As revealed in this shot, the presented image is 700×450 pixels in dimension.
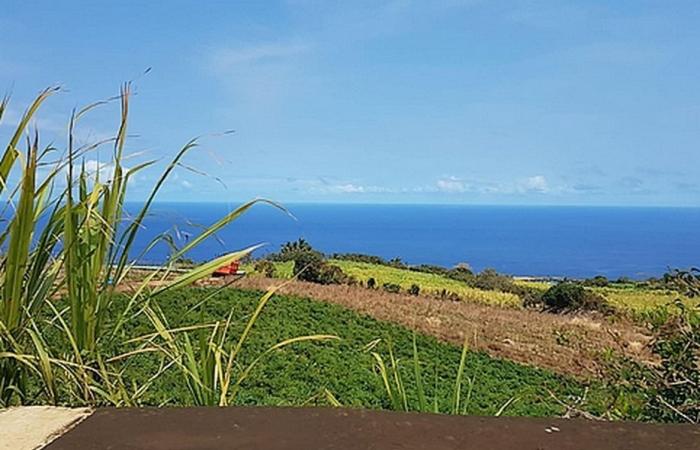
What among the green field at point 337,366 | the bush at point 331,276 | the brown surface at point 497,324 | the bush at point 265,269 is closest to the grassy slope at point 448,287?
the bush at point 265,269

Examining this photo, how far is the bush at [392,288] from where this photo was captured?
13.1 metres

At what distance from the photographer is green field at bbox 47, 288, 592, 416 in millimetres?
5824

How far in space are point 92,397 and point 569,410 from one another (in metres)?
1.10

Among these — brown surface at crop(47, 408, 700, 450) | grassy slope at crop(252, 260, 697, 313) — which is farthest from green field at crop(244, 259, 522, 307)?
brown surface at crop(47, 408, 700, 450)

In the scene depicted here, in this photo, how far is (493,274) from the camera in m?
19.7

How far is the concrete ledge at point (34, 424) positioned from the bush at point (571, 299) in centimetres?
1198

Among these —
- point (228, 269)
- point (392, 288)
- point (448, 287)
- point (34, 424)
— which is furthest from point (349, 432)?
point (448, 287)

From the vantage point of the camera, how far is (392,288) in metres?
13.4

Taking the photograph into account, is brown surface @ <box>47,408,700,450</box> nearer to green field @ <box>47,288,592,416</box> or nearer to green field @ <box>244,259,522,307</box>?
green field @ <box>47,288,592,416</box>

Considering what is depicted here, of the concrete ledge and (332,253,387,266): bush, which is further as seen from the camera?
(332,253,387,266): bush

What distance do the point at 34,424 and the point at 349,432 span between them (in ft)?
1.48

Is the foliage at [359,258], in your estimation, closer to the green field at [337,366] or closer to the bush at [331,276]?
the bush at [331,276]

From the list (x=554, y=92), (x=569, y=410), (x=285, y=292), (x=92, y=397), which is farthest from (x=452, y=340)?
(x=92, y=397)

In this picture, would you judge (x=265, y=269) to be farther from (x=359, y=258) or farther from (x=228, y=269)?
(x=228, y=269)
